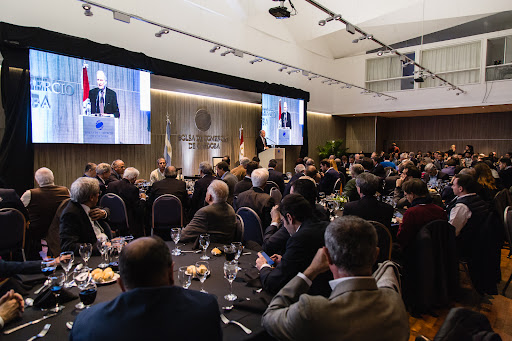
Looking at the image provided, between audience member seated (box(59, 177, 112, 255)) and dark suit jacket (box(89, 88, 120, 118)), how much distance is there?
16.5ft

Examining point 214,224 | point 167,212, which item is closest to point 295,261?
point 214,224

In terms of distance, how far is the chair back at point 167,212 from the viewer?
498 cm

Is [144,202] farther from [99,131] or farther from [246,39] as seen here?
[246,39]

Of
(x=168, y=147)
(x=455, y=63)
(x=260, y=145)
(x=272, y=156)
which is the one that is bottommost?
(x=272, y=156)

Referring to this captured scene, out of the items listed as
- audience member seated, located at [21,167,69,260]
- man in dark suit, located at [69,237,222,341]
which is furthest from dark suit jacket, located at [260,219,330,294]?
audience member seated, located at [21,167,69,260]

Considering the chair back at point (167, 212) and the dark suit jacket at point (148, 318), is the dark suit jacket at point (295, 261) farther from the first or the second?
the chair back at point (167, 212)

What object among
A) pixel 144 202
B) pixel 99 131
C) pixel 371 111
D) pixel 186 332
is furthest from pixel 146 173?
pixel 371 111

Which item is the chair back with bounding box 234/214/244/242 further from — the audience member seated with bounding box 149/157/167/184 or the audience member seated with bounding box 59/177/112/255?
the audience member seated with bounding box 149/157/167/184

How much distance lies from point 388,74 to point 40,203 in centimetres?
1490

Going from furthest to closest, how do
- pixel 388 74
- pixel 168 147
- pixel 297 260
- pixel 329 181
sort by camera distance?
pixel 388 74, pixel 168 147, pixel 329 181, pixel 297 260

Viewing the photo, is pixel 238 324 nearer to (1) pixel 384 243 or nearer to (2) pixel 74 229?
(2) pixel 74 229

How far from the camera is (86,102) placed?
7.29 metres

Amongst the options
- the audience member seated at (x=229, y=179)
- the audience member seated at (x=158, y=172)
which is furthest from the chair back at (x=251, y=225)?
the audience member seated at (x=158, y=172)

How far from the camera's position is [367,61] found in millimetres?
15609
